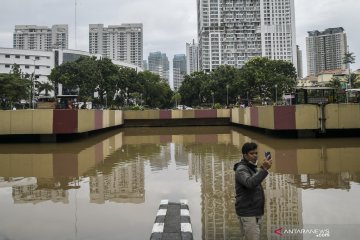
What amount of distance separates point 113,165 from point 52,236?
5468 mm

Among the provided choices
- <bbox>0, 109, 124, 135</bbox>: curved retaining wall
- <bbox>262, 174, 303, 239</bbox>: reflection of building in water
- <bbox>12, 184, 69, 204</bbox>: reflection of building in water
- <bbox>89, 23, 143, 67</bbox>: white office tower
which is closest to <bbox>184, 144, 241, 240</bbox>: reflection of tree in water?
<bbox>262, 174, 303, 239</bbox>: reflection of building in water

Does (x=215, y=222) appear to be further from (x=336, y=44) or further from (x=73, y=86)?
(x=336, y=44)

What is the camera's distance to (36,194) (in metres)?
6.50

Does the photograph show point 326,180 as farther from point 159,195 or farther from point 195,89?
point 195,89

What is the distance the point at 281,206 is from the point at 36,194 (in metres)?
4.49

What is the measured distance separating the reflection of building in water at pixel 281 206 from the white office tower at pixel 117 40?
150538 mm

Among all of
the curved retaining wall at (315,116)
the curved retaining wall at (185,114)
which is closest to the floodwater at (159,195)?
the curved retaining wall at (315,116)

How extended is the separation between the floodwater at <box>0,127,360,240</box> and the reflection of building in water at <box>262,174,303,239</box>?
1cm

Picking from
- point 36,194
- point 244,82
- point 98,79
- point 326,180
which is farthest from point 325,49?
point 36,194

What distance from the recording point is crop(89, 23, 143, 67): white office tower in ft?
504

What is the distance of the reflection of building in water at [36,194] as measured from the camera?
20.0 ft

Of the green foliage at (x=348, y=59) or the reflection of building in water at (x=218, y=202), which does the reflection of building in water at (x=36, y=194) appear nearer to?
the reflection of building in water at (x=218, y=202)

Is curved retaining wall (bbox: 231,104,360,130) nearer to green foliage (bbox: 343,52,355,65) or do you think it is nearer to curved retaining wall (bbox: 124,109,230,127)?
curved retaining wall (bbox: 124,109,230,127)

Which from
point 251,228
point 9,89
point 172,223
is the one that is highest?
point 9,89
